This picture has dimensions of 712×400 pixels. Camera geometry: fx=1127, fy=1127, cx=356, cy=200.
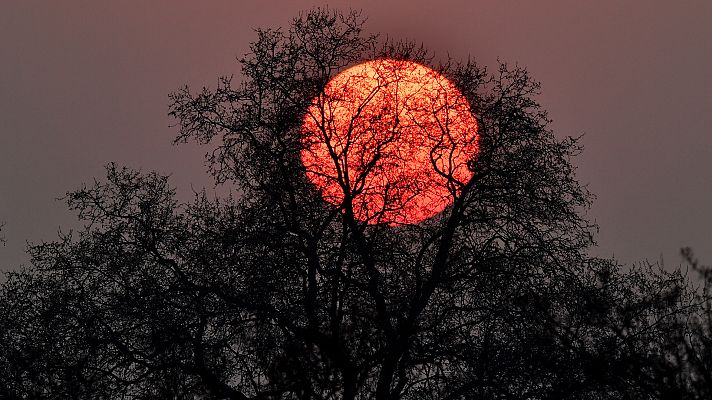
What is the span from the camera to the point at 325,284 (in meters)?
21.3

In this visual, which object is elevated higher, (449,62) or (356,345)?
(449,62)

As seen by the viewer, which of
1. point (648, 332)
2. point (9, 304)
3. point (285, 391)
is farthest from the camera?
point (9, 304)

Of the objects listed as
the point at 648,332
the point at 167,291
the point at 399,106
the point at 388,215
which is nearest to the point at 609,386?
the point at 648,332

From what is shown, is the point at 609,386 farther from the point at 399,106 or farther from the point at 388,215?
the point at 399,106

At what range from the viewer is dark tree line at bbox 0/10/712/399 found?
2034 centimetres

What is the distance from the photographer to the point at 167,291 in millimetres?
22172

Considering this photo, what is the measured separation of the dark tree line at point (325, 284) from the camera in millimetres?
20344

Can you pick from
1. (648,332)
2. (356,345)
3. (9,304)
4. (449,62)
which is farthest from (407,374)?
(9,304)

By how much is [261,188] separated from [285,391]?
473cm

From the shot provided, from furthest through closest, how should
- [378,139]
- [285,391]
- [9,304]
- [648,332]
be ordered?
[9,304] < [378,139] < [648,332] < [285,391]

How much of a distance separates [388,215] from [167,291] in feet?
15.1

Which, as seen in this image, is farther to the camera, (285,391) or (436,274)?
(436,274)

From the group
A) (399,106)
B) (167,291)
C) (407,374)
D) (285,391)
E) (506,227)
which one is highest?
(399,106)

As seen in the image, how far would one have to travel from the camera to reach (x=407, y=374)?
21.2 m
